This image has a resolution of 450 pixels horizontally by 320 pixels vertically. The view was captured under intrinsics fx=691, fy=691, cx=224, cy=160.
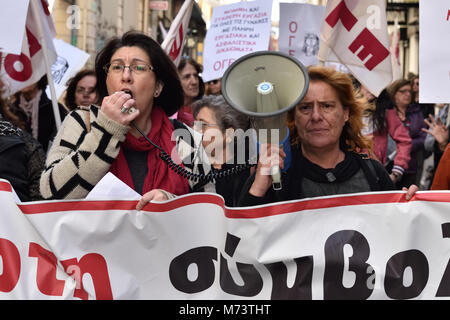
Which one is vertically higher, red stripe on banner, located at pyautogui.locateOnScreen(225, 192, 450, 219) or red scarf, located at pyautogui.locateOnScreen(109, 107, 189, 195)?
red scarf, located at pyautogui.locateOnScreen(109, 107, 189, 195)

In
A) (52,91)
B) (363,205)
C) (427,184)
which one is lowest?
(427,184)

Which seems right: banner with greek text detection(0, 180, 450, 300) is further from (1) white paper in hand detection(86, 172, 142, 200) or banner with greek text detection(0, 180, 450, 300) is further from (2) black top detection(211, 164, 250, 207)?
(2) black top detection(211, 164, 250, 207)

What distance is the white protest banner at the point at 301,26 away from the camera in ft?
19.9

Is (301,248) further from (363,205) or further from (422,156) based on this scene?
(422,156)

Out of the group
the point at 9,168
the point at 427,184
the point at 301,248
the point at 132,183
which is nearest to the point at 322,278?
the point at 301,248

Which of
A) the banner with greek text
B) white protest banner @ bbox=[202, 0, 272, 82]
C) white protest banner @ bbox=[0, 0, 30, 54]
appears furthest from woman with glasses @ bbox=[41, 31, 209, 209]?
white protest banner @ bbox=[202, 0, 272, 82]

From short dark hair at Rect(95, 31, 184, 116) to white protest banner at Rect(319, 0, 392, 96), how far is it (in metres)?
1.57

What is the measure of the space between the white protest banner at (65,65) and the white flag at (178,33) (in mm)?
987

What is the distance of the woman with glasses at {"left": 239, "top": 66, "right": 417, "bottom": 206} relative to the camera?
9.48 ft

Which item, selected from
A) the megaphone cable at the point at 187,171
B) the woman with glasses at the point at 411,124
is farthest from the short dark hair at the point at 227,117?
the woman with glasses at the point at 411,124

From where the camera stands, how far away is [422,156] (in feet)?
23.9

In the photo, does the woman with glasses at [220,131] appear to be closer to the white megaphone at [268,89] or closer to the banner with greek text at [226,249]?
the white megaphone at [268,89]

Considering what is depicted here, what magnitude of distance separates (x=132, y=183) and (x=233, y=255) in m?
0.54

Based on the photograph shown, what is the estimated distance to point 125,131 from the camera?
257 centimetres
